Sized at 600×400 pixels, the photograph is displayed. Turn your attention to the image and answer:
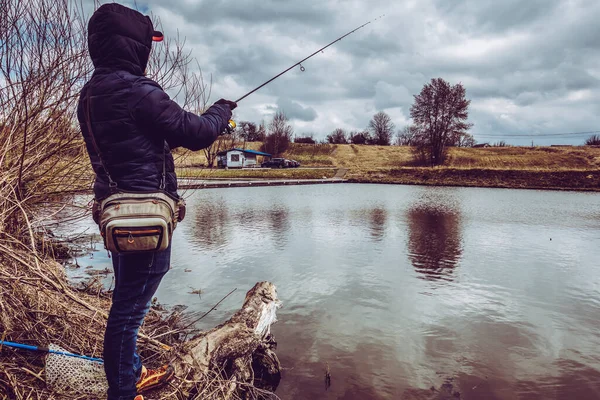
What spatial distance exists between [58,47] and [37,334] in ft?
10.1

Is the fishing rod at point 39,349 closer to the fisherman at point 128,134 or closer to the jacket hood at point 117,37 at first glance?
the fisherman at point 128,134

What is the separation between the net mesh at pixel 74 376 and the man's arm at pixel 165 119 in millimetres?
1686

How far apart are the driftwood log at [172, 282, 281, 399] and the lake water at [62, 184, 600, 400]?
0.83 ft

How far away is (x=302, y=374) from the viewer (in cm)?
375

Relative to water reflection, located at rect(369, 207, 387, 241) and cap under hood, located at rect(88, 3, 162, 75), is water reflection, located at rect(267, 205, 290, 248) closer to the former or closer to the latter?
water reflection, located at rect(369, 207, 387, 241)

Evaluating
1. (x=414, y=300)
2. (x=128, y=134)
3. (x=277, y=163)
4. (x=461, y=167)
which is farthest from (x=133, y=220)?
(x=277, y=163)

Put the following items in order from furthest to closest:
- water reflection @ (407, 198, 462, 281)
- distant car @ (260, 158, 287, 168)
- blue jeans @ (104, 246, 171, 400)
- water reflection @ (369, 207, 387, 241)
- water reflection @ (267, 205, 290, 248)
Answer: distant car @ (260, 158, 287, 168) < water reflection @ (369, 207, 387, 241) < water reflection @ (267, 205, 290, 248) < water reflection @ (407, 198, 462, 281) < blue jeans @ (104, 246, 171, 400)

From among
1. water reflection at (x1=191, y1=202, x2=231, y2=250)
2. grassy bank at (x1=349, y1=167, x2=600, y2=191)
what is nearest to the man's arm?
water reflection at (x1=191, y1=202, x2=231, y2=250)

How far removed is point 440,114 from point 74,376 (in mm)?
49682

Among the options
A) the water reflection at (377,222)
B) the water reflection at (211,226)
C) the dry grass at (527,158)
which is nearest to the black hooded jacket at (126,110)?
the water reflection at (211,226)

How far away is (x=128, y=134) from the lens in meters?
2.01

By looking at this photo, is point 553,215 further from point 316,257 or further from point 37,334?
point 37,334

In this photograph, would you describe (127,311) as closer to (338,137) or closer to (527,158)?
(527,158)

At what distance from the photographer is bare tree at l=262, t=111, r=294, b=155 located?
66688 mm
